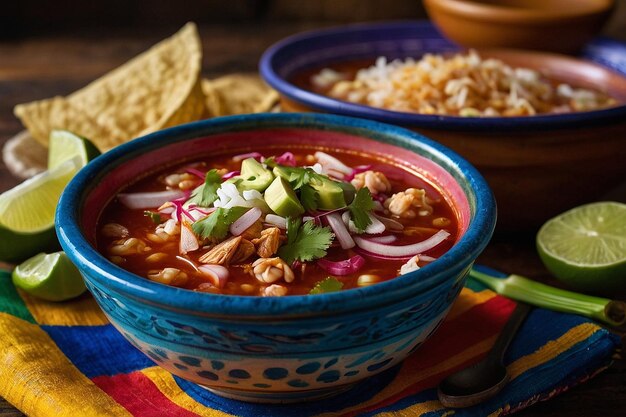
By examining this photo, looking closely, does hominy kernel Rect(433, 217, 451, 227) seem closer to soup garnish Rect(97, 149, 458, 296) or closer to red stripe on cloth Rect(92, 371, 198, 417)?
soup garnish Rect(97, 149, 458, 296)

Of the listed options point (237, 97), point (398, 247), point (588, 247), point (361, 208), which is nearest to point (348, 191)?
point (361, 208)

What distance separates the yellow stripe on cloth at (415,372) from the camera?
1.73 meters

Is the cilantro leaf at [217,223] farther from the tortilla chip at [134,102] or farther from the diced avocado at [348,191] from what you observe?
the tortilla chip at [134,102]

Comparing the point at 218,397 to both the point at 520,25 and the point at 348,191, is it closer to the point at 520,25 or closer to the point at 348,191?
the point at 348,191

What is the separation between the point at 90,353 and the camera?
6.26 feet

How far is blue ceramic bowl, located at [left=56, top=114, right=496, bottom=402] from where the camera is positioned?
1388 millimetres

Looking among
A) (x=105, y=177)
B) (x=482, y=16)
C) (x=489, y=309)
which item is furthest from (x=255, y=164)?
(x=482, y=16)

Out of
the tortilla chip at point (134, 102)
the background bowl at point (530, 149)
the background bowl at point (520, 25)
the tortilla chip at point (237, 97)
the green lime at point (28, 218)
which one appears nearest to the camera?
the green lime at point (28, 218)

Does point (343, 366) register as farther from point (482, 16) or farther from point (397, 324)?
point (482, 16)

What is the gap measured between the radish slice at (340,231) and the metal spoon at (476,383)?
37 centimetres

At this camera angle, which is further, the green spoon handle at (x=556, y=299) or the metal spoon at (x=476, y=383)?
the green spoon handle at (x=556, y=299)

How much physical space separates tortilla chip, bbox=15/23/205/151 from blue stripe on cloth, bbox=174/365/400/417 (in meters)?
1.19

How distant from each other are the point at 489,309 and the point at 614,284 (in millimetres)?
→ 352

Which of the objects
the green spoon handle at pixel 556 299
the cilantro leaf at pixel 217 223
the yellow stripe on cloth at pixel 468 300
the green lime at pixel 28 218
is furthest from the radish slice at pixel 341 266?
the green lime at pixel 28 218
